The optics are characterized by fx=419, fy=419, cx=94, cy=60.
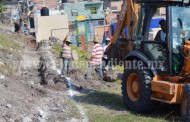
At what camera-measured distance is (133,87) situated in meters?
9.60

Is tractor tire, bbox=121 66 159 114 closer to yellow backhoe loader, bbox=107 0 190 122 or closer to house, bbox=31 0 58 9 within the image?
yellow backhoe loader, bbox=107 0 190 122

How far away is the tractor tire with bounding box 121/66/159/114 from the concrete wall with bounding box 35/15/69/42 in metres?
19.0

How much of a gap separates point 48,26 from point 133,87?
20.3 m

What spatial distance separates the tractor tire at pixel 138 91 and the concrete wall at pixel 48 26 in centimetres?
1902

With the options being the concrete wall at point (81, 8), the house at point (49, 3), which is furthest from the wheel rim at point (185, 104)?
the house at point (49, 3)

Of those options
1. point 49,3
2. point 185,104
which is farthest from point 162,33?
point 49,3

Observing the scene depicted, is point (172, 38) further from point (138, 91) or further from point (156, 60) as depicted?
point (138, 91)

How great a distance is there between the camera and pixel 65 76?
557 inches

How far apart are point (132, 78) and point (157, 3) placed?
1.88 meters

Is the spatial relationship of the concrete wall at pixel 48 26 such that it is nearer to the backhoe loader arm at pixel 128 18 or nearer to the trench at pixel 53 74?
the trench at pixel 53 74

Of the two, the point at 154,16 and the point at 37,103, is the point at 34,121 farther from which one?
the point at 154,16

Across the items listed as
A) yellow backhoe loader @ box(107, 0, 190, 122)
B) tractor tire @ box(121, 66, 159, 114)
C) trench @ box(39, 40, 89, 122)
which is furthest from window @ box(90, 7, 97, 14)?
tractor tire @ box(121, 66, 159, 114)

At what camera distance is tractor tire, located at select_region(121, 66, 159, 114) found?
8.92 meters

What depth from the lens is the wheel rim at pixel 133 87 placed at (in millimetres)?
9436
